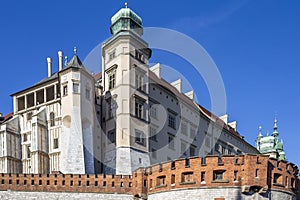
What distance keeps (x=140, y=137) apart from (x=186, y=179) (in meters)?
16.4

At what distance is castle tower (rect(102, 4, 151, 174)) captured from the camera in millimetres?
56781

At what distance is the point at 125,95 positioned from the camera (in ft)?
191

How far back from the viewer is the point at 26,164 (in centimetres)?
6056

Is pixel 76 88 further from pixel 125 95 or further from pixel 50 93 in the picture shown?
pixel 50 93

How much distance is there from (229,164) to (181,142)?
91.4ft

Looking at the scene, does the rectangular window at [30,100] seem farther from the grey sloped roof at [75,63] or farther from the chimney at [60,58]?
the grey sloped roof at [75,63]

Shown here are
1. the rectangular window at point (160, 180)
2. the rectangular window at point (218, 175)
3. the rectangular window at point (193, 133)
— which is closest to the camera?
the rectangular window at point (218, 175)

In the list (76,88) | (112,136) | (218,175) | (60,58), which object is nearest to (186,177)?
(218,175)

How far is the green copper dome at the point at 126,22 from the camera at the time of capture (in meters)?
61.9

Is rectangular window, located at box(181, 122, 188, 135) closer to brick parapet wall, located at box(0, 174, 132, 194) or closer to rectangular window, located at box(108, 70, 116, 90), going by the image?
rectangular window, located at box(108, 70, 116, 90)

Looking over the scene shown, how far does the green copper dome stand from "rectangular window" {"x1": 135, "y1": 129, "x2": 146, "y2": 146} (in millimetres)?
12741

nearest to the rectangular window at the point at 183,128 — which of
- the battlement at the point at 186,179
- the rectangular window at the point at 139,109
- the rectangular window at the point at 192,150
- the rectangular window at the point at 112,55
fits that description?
the rectangular window at the point at 192,150

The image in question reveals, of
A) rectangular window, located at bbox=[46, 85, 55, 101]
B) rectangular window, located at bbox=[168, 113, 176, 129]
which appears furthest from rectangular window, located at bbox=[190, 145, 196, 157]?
Result: rectangular window, located at bbox=[46, 85, 55, 101]

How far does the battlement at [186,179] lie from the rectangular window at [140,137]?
33.8ft
